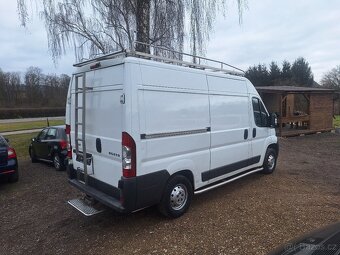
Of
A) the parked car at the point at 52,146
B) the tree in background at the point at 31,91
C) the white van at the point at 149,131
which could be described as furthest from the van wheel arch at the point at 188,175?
the tree in background at the point at 31,91

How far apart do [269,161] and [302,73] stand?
3820cm

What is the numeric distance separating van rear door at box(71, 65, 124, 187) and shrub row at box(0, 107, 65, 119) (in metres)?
44.7

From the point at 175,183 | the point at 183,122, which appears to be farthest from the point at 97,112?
the point at 175,183

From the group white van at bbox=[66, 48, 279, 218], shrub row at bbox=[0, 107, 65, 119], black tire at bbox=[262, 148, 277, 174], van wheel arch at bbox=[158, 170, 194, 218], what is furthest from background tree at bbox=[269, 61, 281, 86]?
van wheel arch at bbox=[158, 170, 194, 218]

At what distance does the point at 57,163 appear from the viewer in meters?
8.84

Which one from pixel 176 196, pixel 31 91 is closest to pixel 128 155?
pixel 176 196

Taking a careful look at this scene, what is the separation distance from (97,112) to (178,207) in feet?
6.63

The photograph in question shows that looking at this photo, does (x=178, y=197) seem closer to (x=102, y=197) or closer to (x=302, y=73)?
(x=102, y=197)

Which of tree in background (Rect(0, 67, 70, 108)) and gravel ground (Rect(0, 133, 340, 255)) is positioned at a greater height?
tree in background (Rect(0, 67, 70, 108))

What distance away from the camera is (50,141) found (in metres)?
9.13

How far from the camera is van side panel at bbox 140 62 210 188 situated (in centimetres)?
423

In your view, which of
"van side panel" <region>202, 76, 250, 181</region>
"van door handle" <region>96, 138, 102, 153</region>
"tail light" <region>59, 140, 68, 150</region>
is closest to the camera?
"van door handle" <region>96, 138, 102, 153</region>

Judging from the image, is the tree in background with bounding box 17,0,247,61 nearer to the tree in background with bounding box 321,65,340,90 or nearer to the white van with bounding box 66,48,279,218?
the white van with bounding box 66,48,279,218

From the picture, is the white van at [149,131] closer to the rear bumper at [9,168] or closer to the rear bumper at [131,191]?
the rear bumper at [131,191]
